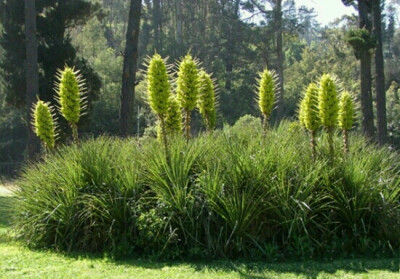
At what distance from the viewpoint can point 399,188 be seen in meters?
6.48

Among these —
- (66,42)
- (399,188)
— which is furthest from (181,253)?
(66,42)

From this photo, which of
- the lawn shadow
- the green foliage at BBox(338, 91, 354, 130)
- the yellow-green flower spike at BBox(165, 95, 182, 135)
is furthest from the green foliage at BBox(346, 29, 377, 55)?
the lawn shadow

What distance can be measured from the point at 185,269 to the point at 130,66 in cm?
1058

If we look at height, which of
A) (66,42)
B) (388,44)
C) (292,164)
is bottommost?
A: (292,164)

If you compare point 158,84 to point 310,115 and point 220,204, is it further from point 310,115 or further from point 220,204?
point 310,115

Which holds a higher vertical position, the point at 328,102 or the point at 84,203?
the point at 328,102

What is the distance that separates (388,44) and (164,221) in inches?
2164

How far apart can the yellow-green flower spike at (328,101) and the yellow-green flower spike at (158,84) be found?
2122mm

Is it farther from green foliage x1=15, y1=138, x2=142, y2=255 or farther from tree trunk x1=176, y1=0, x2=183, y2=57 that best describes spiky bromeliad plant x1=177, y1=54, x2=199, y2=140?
tree trunk x1=176, y1=0, x2=183, y2=57

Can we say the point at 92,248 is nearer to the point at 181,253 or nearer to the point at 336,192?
the point at 181,253

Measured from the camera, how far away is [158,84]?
704 centimetres

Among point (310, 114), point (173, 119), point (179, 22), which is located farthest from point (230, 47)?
point (310, 114)

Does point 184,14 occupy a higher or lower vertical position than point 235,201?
higher

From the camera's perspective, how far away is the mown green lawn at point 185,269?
5.36 m
